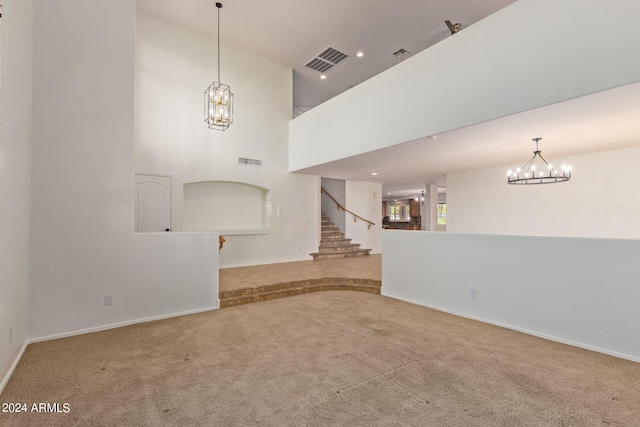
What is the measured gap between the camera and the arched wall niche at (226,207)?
6910 millimetres

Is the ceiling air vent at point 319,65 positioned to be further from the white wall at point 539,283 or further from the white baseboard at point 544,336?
the white baseboard at point 544,336

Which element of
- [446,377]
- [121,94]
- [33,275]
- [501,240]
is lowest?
[446,377]

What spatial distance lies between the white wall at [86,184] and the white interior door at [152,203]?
1.96m

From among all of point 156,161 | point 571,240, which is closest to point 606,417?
point 571,240

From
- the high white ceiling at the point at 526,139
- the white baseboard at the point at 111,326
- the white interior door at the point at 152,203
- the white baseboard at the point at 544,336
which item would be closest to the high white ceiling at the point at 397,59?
the high white ceiling at the point at 526,139

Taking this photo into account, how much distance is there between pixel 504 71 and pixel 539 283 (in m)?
2.64

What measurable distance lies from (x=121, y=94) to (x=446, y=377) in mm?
5197

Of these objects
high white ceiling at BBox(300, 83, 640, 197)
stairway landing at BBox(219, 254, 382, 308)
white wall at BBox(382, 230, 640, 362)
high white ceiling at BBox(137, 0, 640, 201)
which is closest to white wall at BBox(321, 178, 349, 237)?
high white ceiling at BBox(137, 0, 640, 201)

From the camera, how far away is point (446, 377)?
266 centimetres

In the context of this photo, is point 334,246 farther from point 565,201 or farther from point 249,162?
point 565,201

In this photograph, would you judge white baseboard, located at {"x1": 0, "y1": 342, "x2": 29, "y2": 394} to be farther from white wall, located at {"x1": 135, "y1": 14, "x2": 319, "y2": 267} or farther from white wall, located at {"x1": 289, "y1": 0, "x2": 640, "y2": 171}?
white wall, located at {"x1": 289, "y1": 0, "x2": 640, "y2": 171}

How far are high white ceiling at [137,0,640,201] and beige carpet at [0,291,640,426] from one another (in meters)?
2.71

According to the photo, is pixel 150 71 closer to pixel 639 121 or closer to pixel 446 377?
pixel 446 377

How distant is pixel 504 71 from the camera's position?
141 inches
